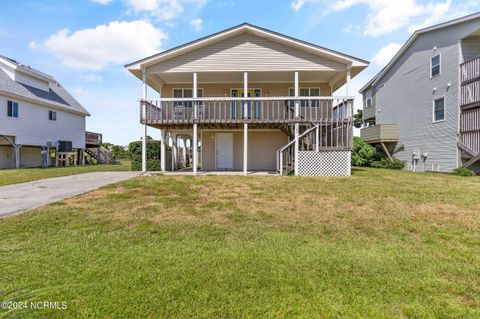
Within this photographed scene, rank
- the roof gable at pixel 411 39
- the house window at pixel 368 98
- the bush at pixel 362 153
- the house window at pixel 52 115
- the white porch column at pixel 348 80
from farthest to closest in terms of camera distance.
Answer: the house window at pixel 368 98 → the house window at pixel 52 115 → the bush at pixel 362 153 → the roof gable at pixel 411 39 → the white porch column at pixel 348 80

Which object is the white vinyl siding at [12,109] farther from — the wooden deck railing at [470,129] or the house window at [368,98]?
the house window at [368,98]

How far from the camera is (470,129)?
13320 mm

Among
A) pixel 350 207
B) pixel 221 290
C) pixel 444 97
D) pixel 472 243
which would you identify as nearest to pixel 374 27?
pixel 444 97

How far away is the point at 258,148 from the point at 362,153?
9.77 metres

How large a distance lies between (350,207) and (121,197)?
5737mm

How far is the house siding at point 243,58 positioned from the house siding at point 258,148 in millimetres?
3695

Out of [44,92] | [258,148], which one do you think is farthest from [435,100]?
[44,92]

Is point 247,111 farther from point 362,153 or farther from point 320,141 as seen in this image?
point 362,153

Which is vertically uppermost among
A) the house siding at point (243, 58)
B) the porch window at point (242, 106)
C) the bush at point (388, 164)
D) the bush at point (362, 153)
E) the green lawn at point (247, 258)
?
the house siding at point (243, 58)

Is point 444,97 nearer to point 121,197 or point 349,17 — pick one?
point 349,17

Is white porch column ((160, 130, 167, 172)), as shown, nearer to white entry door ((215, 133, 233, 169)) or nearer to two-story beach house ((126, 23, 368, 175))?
two-story beach house ((126, 23, 368, 175))

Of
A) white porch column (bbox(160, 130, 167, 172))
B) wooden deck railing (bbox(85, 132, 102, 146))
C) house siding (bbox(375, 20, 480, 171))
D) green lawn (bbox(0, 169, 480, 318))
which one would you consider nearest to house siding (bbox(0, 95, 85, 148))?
wooden deck railing (bbox(85, 132, 102, 146))

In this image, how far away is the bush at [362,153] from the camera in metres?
20.1

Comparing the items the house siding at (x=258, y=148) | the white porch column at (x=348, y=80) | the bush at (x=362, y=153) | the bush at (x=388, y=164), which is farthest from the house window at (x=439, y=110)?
the house siding at (x=258, y=148)
